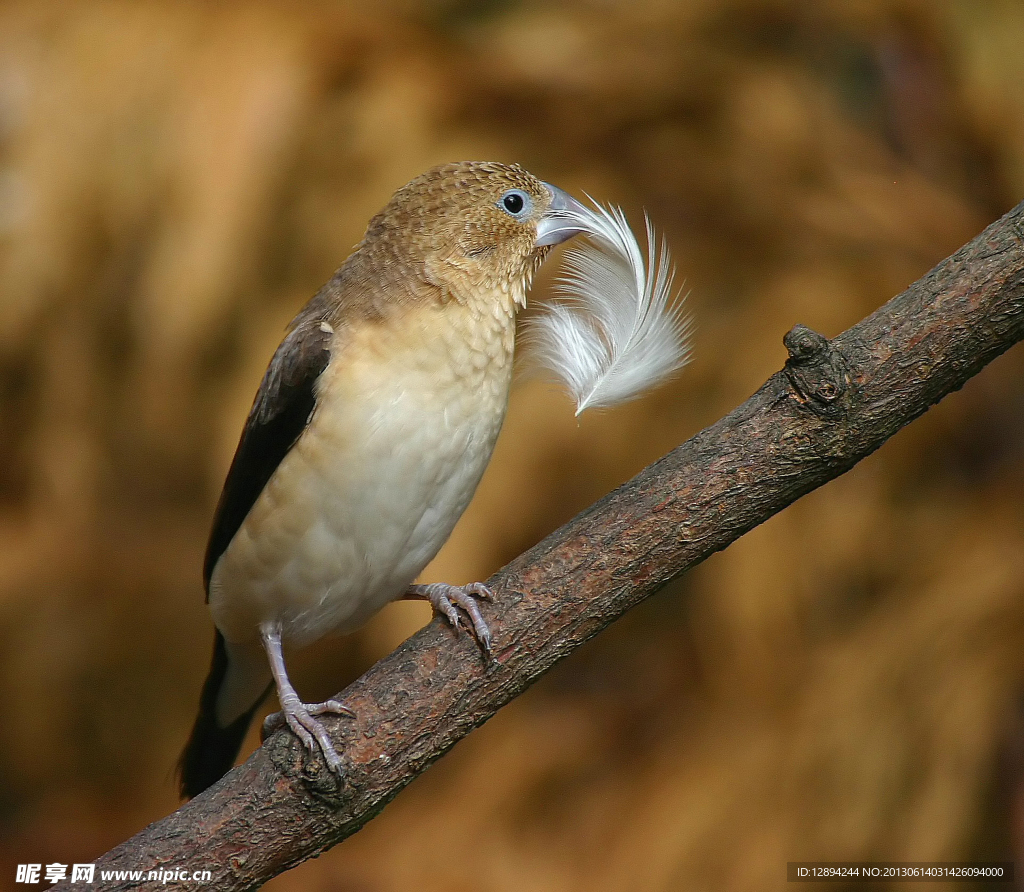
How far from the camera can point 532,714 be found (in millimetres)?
3656

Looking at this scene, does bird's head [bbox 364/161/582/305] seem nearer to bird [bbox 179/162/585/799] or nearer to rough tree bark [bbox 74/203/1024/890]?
bird [bbox 179/162/585/799]

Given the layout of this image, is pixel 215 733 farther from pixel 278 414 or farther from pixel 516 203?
pixel 516 203

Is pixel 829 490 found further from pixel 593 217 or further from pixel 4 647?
pixel 4 647

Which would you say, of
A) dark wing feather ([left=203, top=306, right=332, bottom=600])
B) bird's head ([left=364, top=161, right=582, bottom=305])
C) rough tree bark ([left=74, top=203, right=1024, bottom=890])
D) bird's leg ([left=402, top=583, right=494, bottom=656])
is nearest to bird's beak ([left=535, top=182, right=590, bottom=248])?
bird's head ([left=364, top=161, right=582, bottom=305])

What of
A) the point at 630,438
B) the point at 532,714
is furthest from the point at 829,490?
the point at 532,714

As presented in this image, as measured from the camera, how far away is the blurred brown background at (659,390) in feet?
10.1

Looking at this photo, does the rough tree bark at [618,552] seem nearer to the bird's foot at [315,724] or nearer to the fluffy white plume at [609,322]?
the bird's foot at [315,724]

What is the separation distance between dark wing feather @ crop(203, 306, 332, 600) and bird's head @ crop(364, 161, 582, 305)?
250 millimetres

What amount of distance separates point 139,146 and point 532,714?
253 centimetres

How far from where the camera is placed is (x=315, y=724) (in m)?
1.68

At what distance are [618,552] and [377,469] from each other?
507 mm

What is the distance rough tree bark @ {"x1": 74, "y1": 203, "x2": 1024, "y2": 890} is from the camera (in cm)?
152

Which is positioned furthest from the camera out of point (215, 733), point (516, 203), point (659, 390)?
point (659, 390)

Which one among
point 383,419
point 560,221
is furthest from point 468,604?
point 560,221
